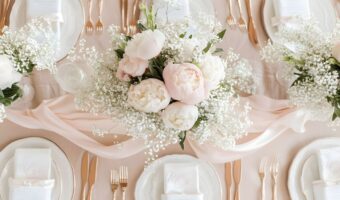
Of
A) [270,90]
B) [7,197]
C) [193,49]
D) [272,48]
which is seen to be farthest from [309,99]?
[7,197]

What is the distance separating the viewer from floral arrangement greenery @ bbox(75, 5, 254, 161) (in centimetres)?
124

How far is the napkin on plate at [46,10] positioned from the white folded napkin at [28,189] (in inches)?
24.7

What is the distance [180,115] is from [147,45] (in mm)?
234

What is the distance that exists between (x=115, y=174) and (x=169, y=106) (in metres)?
0.61

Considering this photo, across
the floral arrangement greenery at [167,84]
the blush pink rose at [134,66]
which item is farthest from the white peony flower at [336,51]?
the blush pink rose at [134,66]

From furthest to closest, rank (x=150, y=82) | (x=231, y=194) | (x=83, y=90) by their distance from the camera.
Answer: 1. (x=231, y=194)
2. (x=83, y=90)
3. (x=150, y=82)

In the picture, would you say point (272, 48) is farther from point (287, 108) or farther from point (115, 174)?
point (115, 174)

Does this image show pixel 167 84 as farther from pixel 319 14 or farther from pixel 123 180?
pixel 319 14

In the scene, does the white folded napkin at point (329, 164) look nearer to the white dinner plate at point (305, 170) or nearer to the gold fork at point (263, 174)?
the white dinner plate at point (305, 170)

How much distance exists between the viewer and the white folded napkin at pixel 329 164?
181cm

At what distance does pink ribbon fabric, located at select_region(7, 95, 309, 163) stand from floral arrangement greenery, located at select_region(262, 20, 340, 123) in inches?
8.9

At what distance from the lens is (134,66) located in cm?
127

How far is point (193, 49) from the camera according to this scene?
130cm

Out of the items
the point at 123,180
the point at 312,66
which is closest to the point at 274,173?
the point at 312,66
